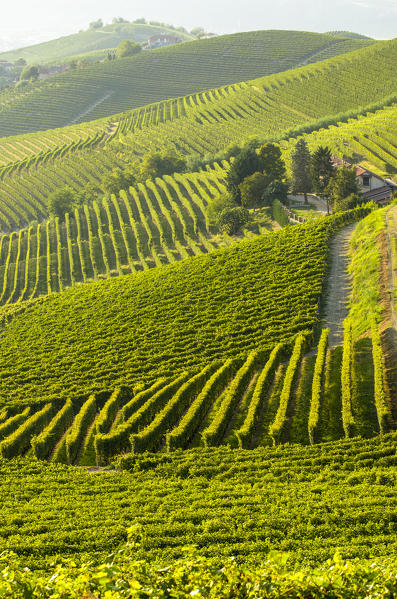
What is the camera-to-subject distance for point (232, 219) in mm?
75188

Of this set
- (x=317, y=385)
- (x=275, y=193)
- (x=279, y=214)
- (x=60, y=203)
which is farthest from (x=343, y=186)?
(x=60, y=203)

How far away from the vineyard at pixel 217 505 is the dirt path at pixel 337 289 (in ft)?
52.0

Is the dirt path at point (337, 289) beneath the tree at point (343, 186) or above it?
beneath

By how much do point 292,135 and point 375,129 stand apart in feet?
64.2

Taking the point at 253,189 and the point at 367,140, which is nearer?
the point at 253,189

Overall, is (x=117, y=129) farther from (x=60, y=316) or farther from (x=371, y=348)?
(x=371, y=348)

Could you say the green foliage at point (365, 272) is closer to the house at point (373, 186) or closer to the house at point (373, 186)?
the house at point (373, 186)

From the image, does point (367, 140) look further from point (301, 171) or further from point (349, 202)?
point (349, 202)

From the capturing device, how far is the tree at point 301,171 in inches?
3187

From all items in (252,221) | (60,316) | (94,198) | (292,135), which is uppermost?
(292,135)

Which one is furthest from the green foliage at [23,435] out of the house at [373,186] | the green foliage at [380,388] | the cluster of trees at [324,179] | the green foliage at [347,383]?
the house at [373,186]

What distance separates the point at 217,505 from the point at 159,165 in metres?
93.7

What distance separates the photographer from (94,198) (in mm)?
105625

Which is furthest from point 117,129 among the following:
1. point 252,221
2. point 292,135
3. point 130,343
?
point 130,343
